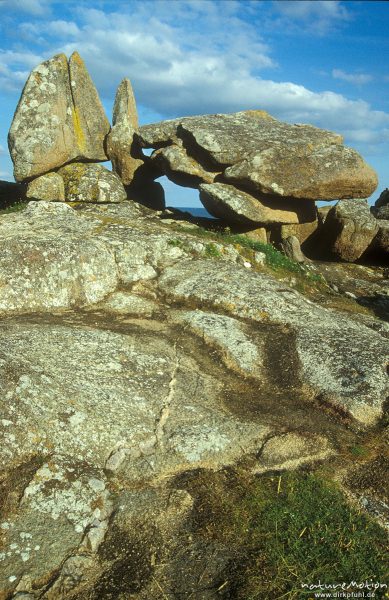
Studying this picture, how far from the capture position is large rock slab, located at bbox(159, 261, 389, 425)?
1005cm

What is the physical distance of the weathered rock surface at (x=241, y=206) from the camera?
2070 cm

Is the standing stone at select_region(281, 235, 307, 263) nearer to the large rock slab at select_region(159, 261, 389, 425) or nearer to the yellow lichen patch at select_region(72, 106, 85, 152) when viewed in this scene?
the large rock slab at select_region(159, 261, 389, 425)

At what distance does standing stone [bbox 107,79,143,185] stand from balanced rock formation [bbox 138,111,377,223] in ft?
6.13

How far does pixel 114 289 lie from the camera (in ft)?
46.3

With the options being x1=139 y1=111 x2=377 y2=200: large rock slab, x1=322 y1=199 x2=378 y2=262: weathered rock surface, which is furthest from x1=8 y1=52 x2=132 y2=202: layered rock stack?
x1=322 y1=199 x2=378 y2=262: weathered rock surface

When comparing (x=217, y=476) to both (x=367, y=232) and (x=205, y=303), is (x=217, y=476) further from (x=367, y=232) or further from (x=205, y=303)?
(x=367, y=232)

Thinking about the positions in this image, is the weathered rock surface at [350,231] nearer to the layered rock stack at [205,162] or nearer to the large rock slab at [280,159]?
the layered rock stack at [205,162]

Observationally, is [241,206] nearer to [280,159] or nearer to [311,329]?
[280,159]

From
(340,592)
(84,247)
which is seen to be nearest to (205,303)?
(84,247)

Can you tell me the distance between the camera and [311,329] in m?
12.4

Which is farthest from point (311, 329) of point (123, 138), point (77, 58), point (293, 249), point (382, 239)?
point (77, 58)

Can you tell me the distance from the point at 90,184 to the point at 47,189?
1.88m

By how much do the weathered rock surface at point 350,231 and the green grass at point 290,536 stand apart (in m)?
17.7

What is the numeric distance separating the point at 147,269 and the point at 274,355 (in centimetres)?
536
